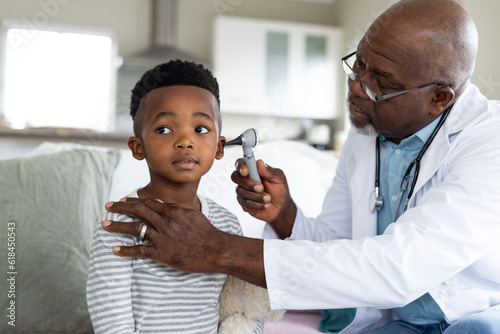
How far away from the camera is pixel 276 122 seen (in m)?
6.89

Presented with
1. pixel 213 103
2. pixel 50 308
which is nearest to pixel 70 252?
pixel 50 308

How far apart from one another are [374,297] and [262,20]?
5822 mm

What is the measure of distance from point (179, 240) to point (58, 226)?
2.34 ft

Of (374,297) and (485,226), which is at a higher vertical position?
(485,226)

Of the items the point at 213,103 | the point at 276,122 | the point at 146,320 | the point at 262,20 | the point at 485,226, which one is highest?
the point at 262,20

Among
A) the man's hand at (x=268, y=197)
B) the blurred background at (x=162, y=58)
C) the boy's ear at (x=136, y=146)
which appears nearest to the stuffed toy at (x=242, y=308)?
the man's hand at (x=268, y=197)

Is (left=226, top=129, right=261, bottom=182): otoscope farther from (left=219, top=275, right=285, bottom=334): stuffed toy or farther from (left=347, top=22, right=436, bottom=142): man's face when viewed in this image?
(left=347, top=22, right=436, bottom=142): man's face

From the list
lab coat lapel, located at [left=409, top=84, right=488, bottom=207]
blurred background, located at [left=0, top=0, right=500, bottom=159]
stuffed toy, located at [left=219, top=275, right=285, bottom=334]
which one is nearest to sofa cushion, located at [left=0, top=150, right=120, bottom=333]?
stuffed toy, located at [left=219, top=275, right=285, bottom=334]

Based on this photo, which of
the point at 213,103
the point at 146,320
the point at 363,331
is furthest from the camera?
the point at 363,331

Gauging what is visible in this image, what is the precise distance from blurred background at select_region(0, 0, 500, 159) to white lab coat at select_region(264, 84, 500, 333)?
16.2 feet

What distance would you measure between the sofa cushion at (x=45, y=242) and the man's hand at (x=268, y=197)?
1.85ft

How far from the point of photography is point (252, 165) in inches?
47.1

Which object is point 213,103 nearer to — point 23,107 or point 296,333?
point 296,333

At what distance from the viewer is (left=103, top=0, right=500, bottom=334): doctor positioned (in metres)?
1.03
